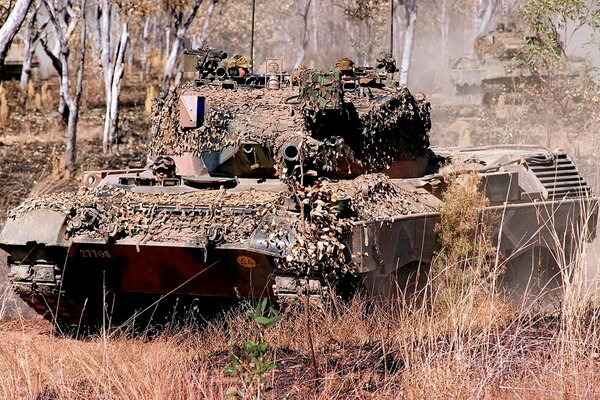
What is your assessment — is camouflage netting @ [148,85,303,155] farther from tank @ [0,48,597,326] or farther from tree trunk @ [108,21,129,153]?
tree trunk @ [108,21,129,153]

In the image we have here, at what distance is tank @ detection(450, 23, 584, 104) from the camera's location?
1155 inches

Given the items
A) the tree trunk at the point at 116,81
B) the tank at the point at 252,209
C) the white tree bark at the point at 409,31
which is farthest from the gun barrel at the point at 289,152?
the white tree bark at the point at 409,31

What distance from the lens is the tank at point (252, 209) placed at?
879 cm

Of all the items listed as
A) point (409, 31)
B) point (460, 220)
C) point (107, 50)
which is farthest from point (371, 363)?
point (409, 31)

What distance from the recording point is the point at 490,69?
1199 inches

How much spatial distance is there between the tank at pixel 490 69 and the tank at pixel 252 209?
17910 millimetres

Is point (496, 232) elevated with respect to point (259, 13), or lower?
lower

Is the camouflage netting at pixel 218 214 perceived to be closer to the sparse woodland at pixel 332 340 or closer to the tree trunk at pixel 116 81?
the sparse woodland at pixel 332 340

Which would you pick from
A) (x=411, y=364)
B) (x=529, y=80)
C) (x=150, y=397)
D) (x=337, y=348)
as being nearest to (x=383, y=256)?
(x=337, y=348)

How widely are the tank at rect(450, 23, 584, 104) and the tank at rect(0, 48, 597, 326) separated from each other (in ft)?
58.8

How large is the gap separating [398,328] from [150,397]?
2566 millimetres

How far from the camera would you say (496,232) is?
444 inches

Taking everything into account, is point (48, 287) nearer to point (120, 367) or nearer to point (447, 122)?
point (120, 367)

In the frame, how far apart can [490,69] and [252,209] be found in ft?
74.0
